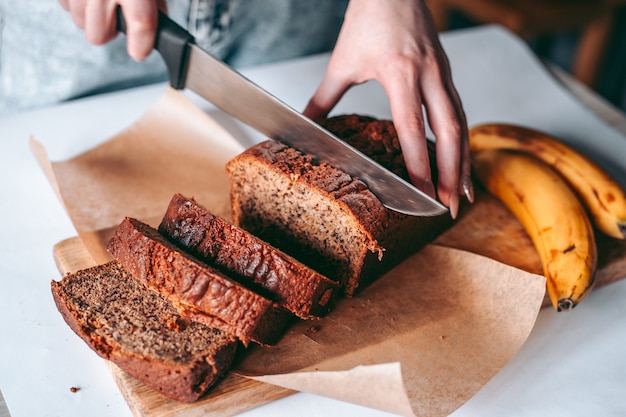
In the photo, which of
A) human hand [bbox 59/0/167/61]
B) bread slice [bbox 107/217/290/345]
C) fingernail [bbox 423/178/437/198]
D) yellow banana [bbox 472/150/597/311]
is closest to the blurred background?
yellow banana [bbox 472/150/597/311]

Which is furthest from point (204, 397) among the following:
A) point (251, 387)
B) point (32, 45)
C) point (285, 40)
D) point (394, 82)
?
point (285, 40)

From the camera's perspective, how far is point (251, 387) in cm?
184

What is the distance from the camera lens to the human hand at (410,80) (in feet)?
7.21

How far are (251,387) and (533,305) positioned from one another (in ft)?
3.07

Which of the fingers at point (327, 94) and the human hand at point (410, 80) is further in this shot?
the fingers at point (327, 94)

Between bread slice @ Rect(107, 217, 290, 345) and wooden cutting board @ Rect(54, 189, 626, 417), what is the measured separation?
0.15 meters

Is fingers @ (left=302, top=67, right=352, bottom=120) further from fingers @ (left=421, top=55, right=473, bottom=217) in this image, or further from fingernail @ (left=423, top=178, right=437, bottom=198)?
fingernail @ (left=423, top=178, right=437, bottom=198)

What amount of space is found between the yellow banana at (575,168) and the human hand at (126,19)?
4.69ft

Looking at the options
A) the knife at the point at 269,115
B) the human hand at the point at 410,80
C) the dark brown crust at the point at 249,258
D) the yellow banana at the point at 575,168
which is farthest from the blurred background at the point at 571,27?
the dark brown crust at the point at 249,258

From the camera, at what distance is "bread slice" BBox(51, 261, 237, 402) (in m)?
1.74

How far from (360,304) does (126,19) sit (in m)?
1.23

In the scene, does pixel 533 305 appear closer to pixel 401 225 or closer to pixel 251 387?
pixel 401 225

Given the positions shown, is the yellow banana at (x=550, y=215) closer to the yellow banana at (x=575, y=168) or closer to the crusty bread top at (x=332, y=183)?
the yellow banana at (x=575, y=168)

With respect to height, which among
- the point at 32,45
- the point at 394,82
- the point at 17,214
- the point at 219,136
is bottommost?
the point at 17,214
